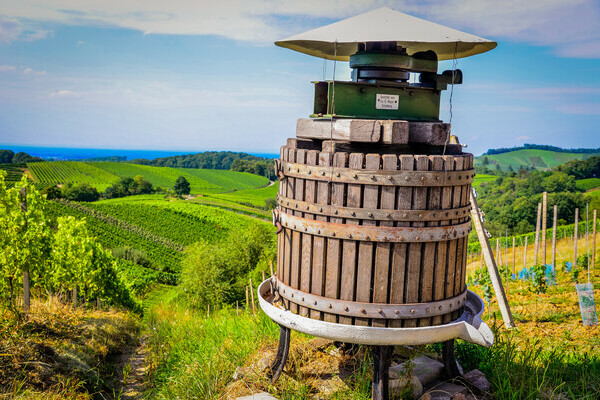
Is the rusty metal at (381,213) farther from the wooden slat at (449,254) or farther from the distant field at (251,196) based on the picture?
the distant field at (251,196)

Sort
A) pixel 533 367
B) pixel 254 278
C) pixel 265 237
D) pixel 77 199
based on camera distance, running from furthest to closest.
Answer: pixel 77 199 → pixel 265 237 → pixel 254 278 → pixel 533 367

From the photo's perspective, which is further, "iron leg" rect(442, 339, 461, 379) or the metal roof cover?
"iron leg" rect(442, 339, 461, 379)

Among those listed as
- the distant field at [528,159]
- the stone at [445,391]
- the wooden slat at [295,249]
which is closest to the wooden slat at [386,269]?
the wooden slat at [295,249]

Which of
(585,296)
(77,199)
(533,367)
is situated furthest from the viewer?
(77,199)

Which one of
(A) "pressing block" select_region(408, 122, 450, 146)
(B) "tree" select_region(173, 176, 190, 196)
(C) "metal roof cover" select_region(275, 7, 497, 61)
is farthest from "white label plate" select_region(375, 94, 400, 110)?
(B) "tree" select_region(173, 176, 190, 196)

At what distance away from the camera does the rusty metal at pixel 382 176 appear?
12.1ft

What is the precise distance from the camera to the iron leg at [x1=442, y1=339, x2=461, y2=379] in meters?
4.65

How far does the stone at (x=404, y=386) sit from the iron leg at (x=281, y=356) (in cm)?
102

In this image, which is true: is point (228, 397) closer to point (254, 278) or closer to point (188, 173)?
point (254, 278)

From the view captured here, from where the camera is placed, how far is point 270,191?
96000 mm

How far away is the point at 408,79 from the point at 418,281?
1.94 meters

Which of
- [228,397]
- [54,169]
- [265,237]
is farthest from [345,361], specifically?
[54,169]

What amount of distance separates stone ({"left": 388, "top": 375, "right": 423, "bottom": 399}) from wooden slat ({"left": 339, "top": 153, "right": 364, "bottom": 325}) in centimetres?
92

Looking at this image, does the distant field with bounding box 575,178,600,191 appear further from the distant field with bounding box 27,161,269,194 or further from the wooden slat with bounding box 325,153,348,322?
the wooden slat with bounding box 325,153,348,322
